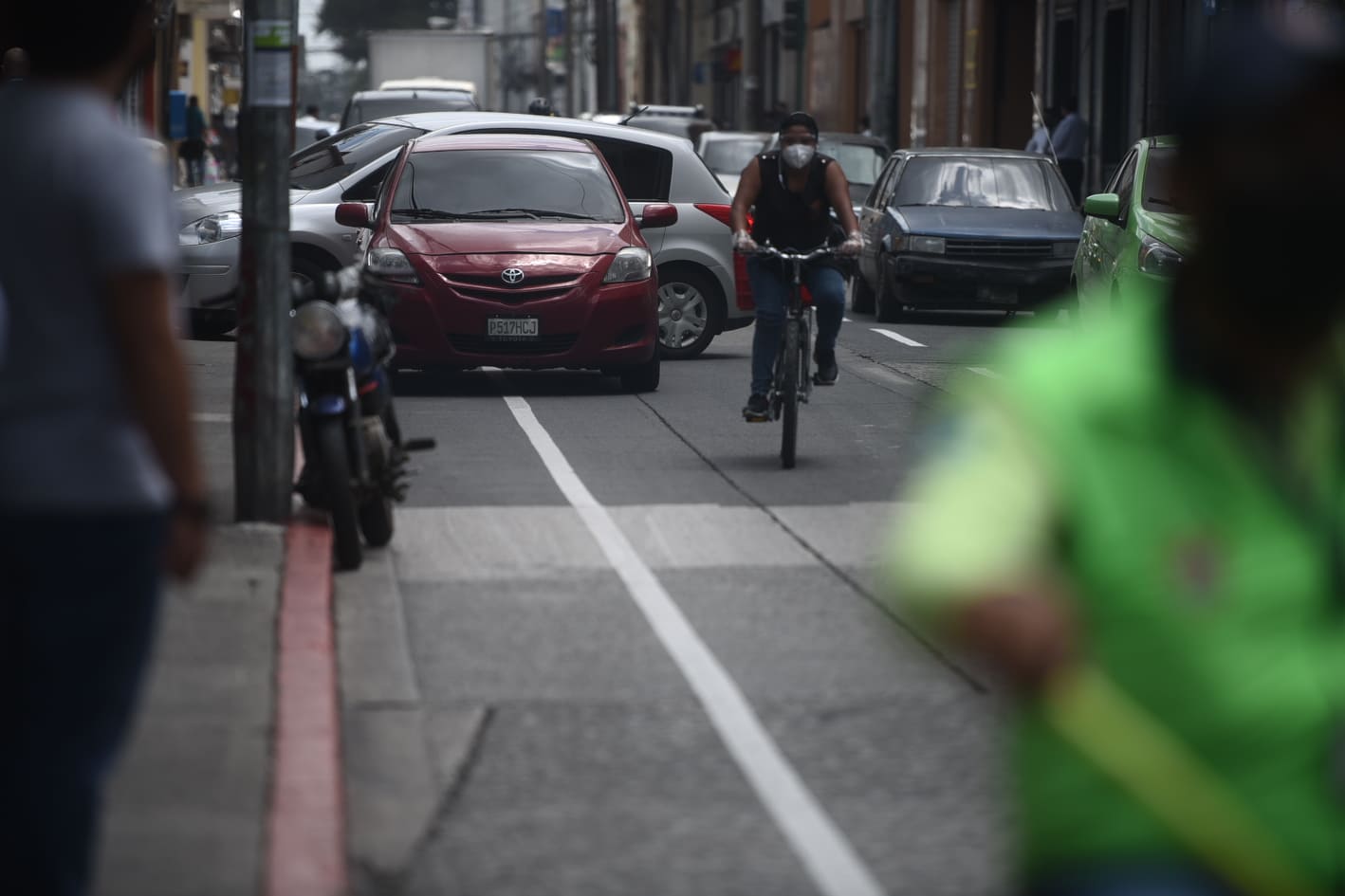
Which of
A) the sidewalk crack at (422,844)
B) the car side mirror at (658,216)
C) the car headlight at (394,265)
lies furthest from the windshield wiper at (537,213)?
the sidewalk crack at (422,844)

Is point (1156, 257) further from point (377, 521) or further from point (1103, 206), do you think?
point (377, 521)

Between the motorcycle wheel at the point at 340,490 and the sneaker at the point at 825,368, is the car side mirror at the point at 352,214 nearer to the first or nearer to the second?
the sneaker at the point at 825,368

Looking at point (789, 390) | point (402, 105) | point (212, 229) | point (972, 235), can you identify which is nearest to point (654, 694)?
point (789, 390)

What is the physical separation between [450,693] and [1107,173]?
28.4 metres

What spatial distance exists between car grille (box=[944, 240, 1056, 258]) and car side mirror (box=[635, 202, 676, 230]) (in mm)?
4794

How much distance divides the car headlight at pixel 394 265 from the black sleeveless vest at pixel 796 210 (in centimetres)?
328

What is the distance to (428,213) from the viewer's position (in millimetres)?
15211

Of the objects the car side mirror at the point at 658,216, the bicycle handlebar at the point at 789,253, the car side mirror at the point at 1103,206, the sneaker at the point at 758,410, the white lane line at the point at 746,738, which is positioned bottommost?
the white lane line at the point at 746,738

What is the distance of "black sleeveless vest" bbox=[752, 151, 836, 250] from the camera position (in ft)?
39.2

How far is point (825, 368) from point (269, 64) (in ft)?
15.1

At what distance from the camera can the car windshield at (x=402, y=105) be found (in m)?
29.0

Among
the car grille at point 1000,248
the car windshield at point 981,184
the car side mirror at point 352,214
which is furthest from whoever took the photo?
the car windshield at point 981,184

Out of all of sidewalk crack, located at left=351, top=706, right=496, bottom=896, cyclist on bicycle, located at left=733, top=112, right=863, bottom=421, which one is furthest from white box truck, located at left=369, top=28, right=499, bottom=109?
sidewalk crack, located at left=351, top=706, right=496, bottom=896

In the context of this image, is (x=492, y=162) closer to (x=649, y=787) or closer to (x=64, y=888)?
(x=649, y=787)
